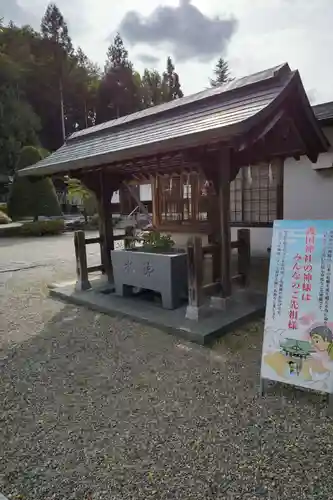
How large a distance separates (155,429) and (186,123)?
327 centimetres

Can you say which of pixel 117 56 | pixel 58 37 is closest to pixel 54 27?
pixel 58 37

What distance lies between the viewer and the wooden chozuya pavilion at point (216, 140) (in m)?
3.22

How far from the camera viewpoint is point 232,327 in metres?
3.59

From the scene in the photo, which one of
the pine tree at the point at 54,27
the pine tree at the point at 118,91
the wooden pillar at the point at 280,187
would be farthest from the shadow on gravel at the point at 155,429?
the pine tree at the point at 54,27

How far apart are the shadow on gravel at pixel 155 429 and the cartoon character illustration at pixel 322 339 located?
406 mm

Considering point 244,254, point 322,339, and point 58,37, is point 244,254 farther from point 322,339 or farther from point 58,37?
point 58,37

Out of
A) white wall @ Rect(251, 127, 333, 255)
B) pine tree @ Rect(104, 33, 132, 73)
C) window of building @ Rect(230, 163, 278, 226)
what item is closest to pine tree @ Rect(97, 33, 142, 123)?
pine tree @ Rect(104, 33, 132, 73)

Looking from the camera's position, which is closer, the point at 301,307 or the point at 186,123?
the point at 301,307

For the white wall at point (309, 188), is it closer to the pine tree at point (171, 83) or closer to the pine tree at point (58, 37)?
the pine tree at point (58, 37)

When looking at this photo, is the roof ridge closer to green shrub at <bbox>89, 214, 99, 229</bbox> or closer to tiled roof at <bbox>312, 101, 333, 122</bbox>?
tiled roof at <bbox>312, 101, 333, 122</bbox>

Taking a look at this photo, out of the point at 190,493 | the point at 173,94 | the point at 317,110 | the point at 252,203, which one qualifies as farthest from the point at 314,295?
the point at 173,94

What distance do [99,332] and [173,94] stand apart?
38.9 meters

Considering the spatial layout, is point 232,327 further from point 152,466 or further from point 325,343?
point 152,466

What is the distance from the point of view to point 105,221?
18.1ft
